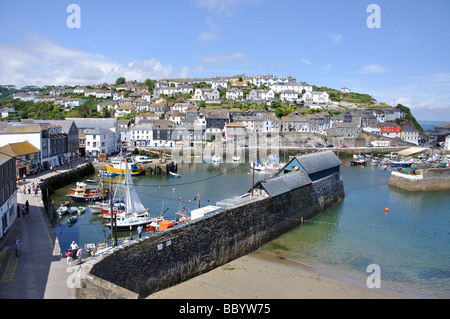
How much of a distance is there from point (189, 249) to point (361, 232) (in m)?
13.9

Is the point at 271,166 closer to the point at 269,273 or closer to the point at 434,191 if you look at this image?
the point at 434,191

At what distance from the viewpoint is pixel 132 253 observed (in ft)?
37.7

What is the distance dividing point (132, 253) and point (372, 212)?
72.9 feet

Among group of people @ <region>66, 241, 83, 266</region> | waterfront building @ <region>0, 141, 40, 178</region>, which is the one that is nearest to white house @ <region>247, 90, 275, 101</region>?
waterfront building @ <region>0, 141, 40, 178</region>

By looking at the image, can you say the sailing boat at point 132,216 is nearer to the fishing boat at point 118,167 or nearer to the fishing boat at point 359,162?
the fishing boat at point 118,167

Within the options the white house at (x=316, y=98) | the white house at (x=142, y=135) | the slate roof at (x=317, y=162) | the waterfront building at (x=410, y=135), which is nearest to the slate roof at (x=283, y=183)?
the slate roof at (x=317, y=162)

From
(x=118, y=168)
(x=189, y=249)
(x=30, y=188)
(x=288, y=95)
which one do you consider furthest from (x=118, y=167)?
(x=288, y=95)

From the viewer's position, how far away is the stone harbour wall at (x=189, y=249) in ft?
33.8

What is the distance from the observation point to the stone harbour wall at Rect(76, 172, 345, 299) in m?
10.3

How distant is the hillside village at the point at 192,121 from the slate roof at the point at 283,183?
84.2ft

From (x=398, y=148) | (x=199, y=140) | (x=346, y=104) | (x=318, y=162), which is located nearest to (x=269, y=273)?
(x=318, y=162)

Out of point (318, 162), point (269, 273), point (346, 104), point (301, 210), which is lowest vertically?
point (269, 273)

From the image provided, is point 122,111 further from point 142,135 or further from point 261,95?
point 261,95

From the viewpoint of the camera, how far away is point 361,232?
22.1 m
